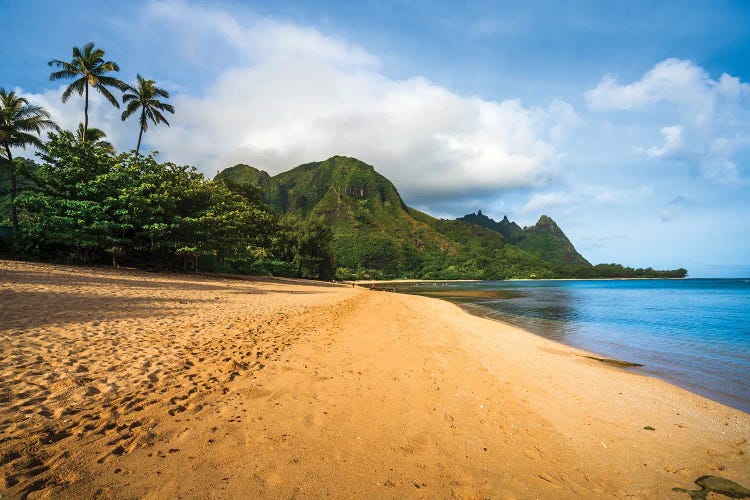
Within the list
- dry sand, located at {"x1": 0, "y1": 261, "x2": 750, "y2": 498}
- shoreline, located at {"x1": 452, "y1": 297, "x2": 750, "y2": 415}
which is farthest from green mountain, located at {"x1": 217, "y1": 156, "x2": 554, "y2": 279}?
dry sand, located at {"x1": 0, "y1": 261, "x2": 750, "y2": 498}

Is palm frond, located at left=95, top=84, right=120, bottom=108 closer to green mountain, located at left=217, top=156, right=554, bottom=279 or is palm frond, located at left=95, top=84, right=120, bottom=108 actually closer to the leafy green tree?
the leafy green tree

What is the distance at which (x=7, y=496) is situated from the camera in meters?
2.77

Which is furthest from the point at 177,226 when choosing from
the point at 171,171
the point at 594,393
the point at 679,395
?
the point at 679,395

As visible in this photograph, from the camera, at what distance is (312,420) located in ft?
16.3

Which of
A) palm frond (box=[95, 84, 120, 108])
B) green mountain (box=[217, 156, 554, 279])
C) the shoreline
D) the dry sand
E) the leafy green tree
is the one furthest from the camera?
green mountain (box=[217, 156, 554, 279])

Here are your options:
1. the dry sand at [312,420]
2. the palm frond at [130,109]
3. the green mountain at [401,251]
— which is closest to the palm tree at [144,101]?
the palm frond at [130,109]

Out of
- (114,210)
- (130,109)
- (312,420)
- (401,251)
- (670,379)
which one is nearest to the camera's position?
(312,420)

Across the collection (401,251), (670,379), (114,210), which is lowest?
(670,379)

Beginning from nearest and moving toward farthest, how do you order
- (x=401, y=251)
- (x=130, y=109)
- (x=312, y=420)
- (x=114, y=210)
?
1. (x=312, y=420)
2. (x=114, y=210)
3. (x=130, y=109)
4. (x=401, y=251)

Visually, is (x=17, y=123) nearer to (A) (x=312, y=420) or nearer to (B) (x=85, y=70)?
(B) (x=85, y=70)

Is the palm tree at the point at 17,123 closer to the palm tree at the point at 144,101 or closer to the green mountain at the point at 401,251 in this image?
the palm tree at the point at 144,101

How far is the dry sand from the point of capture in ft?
11.5

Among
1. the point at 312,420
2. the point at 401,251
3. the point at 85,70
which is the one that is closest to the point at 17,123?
the point at 85,70

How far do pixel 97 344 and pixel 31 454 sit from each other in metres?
4.42
